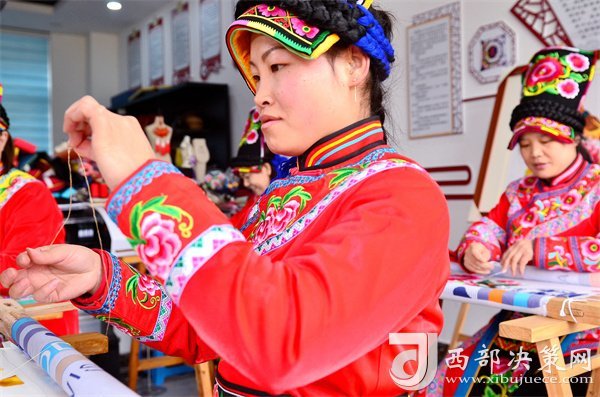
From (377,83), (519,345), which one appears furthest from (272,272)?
(519,345)

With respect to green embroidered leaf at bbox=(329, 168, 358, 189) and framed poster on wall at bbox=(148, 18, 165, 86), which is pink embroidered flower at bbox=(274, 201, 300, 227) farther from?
framed poster on wall at bbox=(148, 18, 165, 86)

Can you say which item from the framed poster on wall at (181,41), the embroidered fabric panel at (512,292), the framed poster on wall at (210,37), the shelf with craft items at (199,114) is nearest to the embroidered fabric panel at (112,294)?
the embroidered fabric panel at (512,292)

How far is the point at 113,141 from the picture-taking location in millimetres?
669

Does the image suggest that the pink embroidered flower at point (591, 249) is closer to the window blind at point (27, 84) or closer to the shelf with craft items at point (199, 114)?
the shelf with craft items at point (199, 114)

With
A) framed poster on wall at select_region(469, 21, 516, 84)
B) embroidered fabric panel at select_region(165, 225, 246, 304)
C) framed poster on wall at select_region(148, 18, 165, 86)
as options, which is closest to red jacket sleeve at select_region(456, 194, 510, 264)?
framed poster on wall at select_region(469, 21, 516, 84)

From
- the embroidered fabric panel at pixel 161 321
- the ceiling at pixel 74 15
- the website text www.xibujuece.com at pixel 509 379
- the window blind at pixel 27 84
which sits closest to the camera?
the embroidered fabric panel at pixel 161 321

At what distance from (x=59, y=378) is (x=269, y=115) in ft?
1.57

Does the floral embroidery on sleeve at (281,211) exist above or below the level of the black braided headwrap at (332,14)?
below

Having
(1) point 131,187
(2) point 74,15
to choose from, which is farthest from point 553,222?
(2) point 74,15

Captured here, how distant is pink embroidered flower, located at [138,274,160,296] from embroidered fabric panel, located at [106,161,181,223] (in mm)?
377

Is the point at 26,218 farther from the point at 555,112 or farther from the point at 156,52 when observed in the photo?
the point at 156,52

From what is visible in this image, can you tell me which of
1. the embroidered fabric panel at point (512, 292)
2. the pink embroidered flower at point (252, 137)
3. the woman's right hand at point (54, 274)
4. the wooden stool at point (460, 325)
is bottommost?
the wooden stool at point (460, 325)

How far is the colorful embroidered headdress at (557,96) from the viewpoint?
6.97ft

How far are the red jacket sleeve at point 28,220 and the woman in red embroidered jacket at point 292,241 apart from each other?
1521 mm
